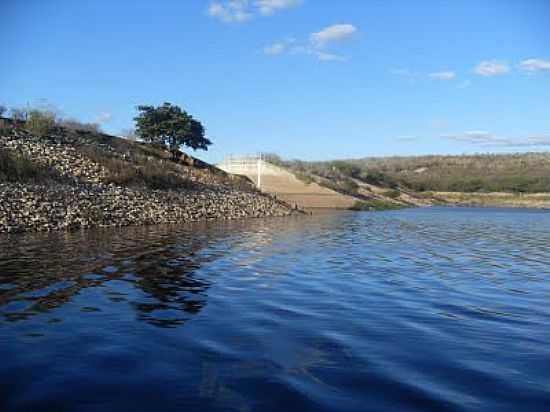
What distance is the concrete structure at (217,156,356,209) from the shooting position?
67.6 meters

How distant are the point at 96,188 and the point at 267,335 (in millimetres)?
27721

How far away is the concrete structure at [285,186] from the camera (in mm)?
67625

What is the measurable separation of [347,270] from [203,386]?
9.86 m

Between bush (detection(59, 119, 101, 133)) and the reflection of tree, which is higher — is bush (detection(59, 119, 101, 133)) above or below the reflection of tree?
above

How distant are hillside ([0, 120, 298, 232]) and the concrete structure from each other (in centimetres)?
1381

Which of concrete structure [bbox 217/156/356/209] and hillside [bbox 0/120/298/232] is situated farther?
concrete structure [bbox 217/156/356/209]

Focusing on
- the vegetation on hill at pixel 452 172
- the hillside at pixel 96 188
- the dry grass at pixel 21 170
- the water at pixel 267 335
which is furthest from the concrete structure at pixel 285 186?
the water at pixel 267 335

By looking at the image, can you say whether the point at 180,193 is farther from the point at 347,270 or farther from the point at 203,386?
the point at 203,386

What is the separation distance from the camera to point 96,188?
110 ft

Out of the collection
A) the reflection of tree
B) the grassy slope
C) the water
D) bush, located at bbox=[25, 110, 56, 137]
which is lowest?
the water

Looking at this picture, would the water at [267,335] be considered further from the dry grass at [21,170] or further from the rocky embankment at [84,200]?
the dry grass at [21,170]

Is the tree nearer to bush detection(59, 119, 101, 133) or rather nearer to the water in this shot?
bush detection(59, 119, 101, 133)

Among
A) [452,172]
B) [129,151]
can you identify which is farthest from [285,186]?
[452,172]

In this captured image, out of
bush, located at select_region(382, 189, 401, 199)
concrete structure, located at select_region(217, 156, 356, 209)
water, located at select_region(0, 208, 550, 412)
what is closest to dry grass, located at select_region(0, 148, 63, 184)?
water, located at select_region(0, 208, 550, 412)
